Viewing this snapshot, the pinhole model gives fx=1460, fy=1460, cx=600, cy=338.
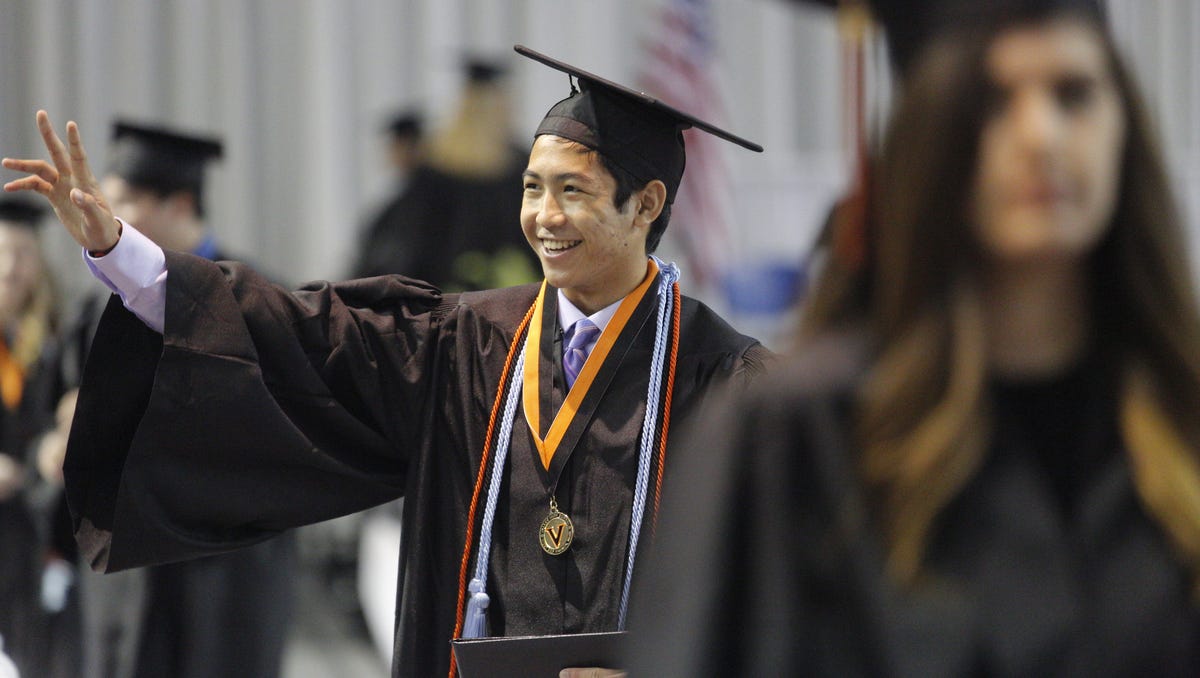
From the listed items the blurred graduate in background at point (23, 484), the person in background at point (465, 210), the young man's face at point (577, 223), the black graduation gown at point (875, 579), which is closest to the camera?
the black graduation gown at point (875, 579)

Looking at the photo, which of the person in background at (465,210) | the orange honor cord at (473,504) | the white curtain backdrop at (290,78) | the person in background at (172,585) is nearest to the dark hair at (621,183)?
the orange honor cord at (473,504)

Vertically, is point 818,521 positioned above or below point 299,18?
below

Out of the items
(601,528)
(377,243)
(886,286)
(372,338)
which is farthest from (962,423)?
(377,243)

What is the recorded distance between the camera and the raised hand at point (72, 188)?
108 inches

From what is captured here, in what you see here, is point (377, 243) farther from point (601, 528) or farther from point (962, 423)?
point (962, 423)

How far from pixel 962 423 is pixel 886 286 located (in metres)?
0.15

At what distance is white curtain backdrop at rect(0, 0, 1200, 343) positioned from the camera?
891cm

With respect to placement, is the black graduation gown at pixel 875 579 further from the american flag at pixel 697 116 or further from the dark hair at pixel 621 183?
the american flag at pixel 697 116

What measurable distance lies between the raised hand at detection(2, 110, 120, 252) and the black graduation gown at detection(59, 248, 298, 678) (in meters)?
1.68

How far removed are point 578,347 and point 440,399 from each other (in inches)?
11.9

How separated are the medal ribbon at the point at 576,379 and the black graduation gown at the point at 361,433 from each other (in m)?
0.02

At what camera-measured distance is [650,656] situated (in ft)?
4.59

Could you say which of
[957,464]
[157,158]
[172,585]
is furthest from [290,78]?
[957,464]

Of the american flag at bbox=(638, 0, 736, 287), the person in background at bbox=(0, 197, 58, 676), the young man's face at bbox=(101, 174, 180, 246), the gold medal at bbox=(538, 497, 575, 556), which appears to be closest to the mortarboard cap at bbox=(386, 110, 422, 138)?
the american flag at bbox=(638, 0, 736, 287)
